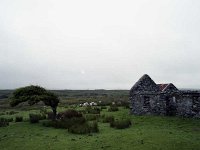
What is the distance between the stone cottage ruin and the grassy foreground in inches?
162

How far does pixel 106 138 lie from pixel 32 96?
10.5 m

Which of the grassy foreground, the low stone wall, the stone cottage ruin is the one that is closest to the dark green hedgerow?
the grassy foreground

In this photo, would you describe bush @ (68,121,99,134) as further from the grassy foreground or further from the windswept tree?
the windswept tree

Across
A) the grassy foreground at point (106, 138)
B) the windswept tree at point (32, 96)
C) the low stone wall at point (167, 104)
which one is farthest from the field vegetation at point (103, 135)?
the windswept tree at point (32, 96)

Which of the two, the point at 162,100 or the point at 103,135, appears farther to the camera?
the point at 162,100

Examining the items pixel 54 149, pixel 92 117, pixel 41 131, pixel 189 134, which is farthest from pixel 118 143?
pixel 92 117

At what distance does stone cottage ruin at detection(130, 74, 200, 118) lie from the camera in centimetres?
3088

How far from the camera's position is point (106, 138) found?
20.8 m

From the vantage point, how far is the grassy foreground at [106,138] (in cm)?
1878

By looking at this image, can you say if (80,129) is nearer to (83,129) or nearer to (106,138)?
(83,129)

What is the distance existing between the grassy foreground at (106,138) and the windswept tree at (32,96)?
8.52ft

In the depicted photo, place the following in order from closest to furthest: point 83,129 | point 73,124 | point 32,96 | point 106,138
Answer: point 106,138
point 83,129
point 73,124
point 32,96

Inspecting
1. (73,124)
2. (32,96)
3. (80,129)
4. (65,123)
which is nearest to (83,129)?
(80,129)

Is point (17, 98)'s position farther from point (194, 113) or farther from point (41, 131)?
point (194, 113)
